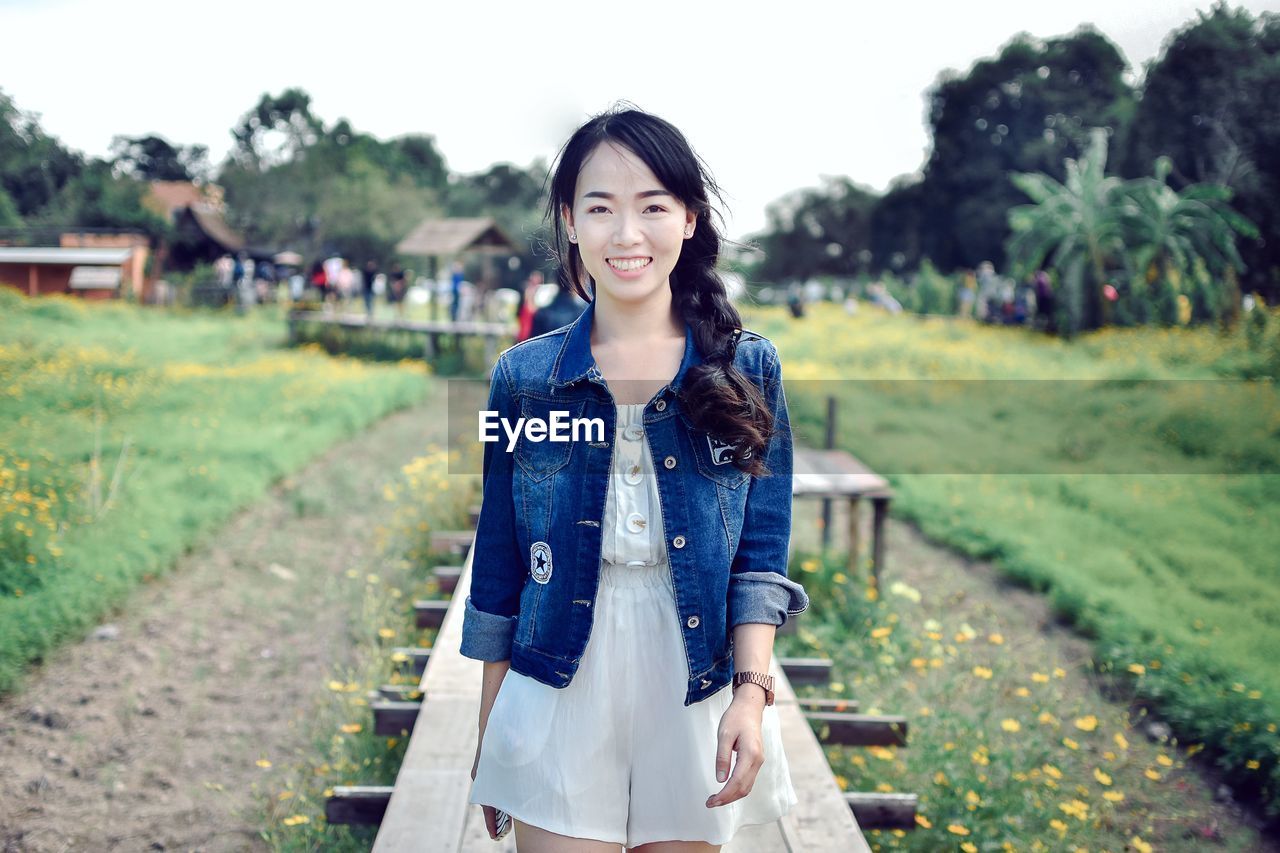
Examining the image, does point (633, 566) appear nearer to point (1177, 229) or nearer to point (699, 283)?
point (699, 283)

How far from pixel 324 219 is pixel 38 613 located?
22978mm

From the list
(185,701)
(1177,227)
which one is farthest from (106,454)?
(1177,227)

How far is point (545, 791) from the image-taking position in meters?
1.54

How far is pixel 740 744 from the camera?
1.51 metres

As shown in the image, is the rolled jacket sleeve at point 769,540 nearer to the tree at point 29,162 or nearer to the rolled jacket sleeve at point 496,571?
the rolled jacket sleeve at point 496,571

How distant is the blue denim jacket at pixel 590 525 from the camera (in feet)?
5.17

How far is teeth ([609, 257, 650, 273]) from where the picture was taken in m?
1.61

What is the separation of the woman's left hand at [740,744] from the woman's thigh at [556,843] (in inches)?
7.4

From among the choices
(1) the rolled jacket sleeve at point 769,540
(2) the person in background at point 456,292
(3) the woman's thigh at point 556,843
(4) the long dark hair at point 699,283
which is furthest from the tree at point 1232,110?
(2) the person in background at point 456,292

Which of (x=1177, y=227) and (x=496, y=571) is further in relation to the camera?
(x=1177, y=227)

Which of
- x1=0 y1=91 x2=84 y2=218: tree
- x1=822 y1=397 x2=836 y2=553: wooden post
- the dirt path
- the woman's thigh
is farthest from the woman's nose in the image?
x1=822 y1=397 x2=836 y2=553: wooden post

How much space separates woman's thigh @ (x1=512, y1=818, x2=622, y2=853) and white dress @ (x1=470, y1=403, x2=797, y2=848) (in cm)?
1

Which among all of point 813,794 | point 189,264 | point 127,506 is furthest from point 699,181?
point 189,264

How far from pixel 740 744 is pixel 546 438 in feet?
1.90
